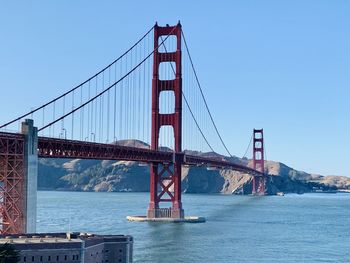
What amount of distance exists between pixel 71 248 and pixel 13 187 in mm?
10034

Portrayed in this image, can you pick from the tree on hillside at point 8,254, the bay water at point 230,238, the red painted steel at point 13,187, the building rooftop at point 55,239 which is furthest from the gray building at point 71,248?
the bay water at point 230,238

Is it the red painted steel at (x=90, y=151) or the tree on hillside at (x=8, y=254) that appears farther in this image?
the red painted steel at (x=90, y=151)

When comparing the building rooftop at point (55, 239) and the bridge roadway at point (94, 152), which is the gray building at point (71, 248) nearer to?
the building rooftop at point (55, 239)

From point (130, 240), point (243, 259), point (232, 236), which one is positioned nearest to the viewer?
point (130, 240)

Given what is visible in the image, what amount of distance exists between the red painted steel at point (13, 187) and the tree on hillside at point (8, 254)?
432 inches

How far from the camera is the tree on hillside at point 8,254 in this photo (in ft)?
111

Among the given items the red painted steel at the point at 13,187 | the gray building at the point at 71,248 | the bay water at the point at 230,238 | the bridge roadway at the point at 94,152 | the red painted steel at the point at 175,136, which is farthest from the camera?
the red painted steel at the point at 175,136

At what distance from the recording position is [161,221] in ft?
267

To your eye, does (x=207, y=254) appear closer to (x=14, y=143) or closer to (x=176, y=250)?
(x=176, y=250)

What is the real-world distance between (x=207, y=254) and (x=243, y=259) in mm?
3013

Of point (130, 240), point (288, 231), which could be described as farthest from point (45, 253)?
point (288, 231)

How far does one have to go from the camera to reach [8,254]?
34.2 metres

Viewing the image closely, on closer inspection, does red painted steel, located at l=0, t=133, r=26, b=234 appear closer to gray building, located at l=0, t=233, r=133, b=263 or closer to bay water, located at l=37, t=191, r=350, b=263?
gray building, located at l=0, t=233, r=133, b=263

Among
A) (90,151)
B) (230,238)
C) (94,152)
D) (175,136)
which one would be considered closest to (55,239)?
(90,151)
